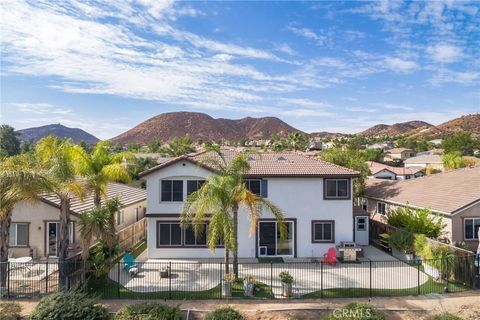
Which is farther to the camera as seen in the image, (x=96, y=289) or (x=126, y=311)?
(x=96, y=289)

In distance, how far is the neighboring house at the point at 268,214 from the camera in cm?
2258

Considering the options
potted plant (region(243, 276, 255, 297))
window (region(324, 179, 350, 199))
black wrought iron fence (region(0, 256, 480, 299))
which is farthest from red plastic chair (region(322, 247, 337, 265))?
potted plant (region(243, 276, 255, 297))

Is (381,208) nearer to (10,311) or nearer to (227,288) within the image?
(227,288)

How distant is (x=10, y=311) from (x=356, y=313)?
13079 mm

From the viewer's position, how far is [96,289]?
658 inches

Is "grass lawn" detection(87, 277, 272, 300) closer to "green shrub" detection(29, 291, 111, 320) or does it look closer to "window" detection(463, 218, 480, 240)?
"green shrub" detection(29, 291, 111, 320)

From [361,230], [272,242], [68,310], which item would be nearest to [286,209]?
[272,242]

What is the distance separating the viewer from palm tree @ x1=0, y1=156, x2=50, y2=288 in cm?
1524

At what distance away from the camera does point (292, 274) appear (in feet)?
62.9

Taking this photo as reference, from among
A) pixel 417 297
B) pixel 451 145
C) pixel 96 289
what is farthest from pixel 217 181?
pixel 451 145

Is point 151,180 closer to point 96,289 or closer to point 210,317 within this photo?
point 96,289

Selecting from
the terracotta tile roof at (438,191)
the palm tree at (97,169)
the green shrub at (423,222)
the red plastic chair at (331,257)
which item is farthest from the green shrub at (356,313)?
the palm tree at (97,169)

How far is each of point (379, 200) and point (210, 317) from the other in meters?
23.1

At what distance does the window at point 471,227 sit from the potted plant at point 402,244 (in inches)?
144
